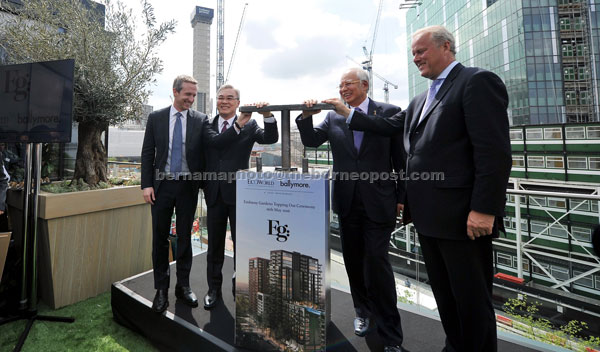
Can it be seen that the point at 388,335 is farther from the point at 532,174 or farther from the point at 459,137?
the point at 532,174

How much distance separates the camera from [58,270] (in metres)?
→ 2.43

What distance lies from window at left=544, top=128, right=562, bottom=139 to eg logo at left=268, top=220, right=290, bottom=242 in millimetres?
28333

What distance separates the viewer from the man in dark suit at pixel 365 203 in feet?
5.34

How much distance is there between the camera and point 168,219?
83.0 inches

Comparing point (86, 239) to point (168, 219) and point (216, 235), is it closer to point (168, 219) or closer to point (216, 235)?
point (168, 219)

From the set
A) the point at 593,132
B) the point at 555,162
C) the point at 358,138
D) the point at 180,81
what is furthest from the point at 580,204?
the point at 555,162

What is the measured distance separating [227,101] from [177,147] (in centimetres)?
52

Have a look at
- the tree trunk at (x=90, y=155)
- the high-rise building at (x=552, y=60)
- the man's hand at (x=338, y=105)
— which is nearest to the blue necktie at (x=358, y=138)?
the man's hand at (x=338, y=105)

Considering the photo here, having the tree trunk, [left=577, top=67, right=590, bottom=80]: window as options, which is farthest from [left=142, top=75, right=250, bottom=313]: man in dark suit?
[left=577, top=67, right=590, bottom=80]: window

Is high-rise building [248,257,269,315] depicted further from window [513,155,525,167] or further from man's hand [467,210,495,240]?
window [513,155,525,167]

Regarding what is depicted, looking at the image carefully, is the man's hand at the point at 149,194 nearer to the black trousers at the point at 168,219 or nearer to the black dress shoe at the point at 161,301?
the black trousers at the point at 168,219

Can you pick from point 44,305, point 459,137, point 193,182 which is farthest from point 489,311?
point 44,305

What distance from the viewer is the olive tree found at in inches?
115

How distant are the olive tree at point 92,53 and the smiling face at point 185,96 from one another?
145 centimetres
